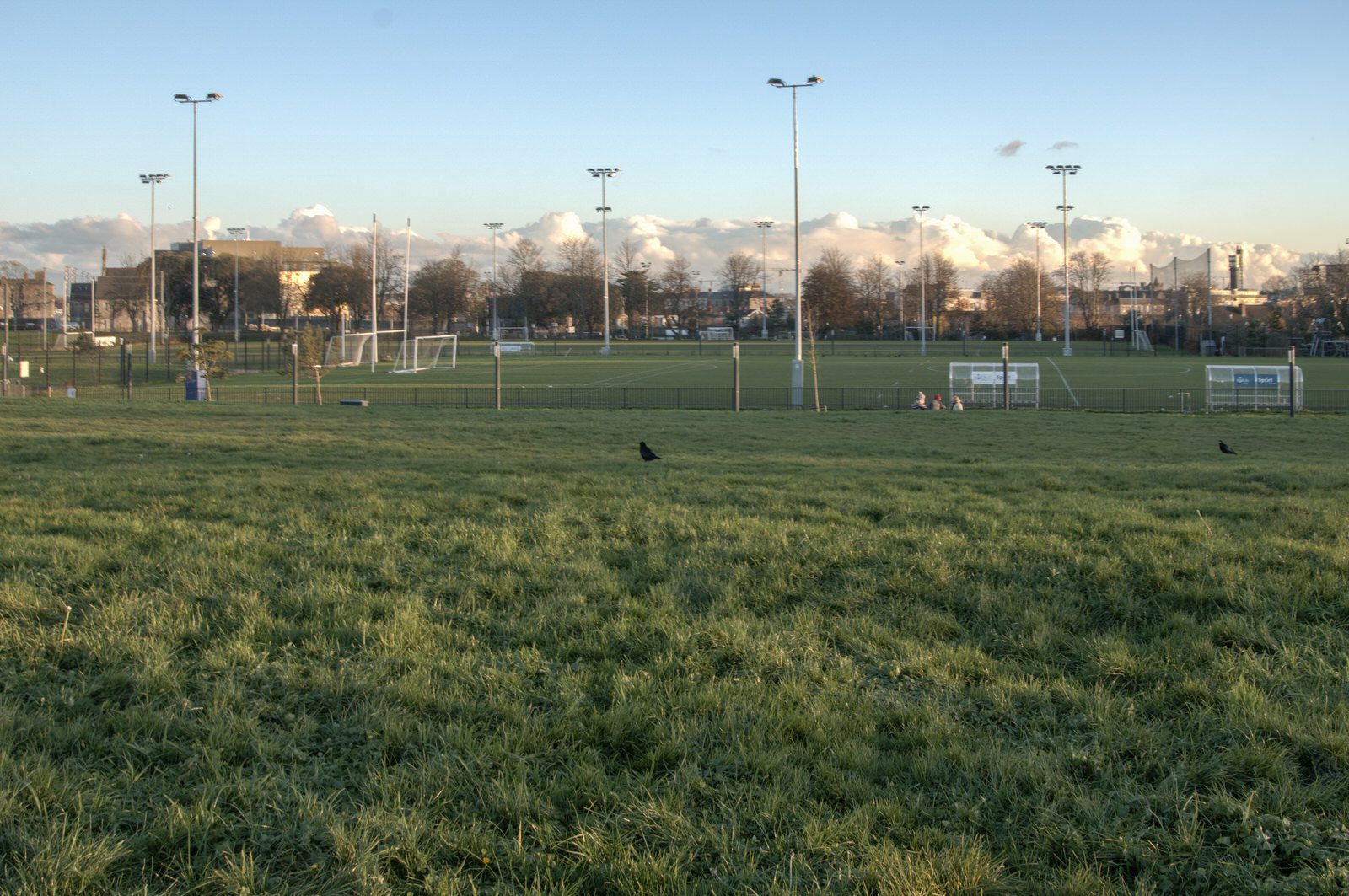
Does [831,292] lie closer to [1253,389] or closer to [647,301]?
[647,301]

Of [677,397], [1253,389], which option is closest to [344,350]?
[677,397]

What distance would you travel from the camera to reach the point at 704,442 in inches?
687

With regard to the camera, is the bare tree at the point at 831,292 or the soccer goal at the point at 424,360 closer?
the soccer goal at the point at 424,360

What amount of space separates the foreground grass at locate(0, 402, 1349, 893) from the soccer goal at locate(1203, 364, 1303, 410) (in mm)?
27875

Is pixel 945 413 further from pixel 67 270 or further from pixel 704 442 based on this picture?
pixel 67 270

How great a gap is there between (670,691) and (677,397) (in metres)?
32.7

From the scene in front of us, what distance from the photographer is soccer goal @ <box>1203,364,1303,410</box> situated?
34875mm

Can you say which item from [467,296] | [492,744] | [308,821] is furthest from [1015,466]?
[467,296]

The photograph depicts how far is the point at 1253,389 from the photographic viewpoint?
3634 centimetres

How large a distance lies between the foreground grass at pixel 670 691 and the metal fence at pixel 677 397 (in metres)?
25.6

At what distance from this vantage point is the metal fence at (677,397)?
115 ft

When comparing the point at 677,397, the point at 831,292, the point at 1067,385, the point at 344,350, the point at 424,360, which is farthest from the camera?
the point at 831,292

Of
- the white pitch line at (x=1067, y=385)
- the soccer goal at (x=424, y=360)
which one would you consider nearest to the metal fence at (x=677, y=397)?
the white pitch line at (x=1067, y=385)

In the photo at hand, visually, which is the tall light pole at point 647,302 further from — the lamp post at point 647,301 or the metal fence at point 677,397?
the metal fence at point 677,397
